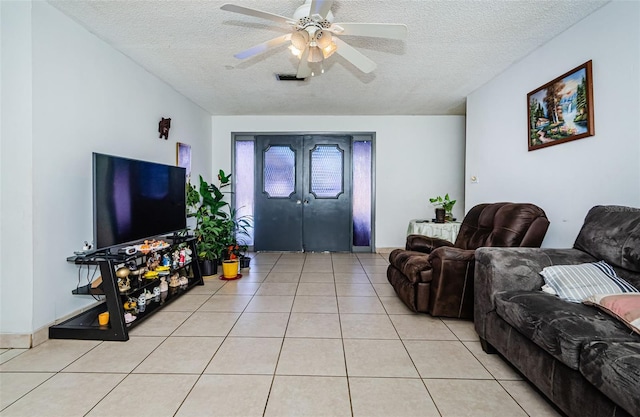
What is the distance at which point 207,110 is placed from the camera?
4938 mm

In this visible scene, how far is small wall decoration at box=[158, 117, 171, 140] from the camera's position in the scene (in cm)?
353

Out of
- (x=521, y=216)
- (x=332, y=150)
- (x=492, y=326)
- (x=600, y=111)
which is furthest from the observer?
(x=332, y=150)

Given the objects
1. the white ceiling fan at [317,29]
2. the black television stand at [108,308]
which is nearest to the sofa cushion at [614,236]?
the white ceiling fan at [317,29]

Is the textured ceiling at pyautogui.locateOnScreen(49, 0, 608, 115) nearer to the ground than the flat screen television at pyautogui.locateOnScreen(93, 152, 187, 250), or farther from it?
farther from it

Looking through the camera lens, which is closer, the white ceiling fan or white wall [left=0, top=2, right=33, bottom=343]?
the white ceiling fan

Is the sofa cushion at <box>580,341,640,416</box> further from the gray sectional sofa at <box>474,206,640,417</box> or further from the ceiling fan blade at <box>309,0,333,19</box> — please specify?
the ceiling fan blade at <box>309,0,333,19</box>

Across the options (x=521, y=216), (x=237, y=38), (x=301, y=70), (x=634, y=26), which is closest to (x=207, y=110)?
(x=237, y=38)

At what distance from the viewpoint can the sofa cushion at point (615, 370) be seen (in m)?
0.98

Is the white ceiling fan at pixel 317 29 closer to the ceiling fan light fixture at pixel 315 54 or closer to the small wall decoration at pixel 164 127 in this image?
the ceiling fan light fixture at pixel 315 54

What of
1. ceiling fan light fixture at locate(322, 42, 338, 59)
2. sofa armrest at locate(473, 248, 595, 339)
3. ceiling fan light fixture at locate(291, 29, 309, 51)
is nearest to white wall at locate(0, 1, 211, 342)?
ceiling fan light fixture at locate(291, 29, 309, 51)

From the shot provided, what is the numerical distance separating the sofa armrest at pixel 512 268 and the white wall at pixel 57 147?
2983mm

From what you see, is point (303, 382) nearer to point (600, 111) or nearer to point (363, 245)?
point (600, 111)

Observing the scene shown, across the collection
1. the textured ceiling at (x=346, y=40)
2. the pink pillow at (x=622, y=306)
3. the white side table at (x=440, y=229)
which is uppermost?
the textured ceiling at (x=346, y=40)

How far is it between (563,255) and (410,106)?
3362 millimetres
